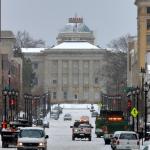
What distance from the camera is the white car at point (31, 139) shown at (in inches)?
2511

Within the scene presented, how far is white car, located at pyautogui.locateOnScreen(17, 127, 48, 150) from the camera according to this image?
6378 centimetres

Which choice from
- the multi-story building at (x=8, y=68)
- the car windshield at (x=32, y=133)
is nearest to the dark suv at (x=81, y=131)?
the car windshield at (x=32, y=133)

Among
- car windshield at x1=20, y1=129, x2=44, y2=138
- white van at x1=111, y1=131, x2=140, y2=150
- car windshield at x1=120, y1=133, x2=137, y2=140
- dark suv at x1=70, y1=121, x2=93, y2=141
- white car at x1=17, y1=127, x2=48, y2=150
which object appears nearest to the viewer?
white car at x1=17, y1=127, x2=48, y2=150

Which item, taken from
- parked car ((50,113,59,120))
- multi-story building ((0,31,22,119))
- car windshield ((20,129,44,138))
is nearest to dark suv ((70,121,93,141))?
car windshield ((20,129,44,138))

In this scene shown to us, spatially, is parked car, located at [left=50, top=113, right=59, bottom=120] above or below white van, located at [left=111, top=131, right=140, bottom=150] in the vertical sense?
below

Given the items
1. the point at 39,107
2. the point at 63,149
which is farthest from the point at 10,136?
the point at 39,107

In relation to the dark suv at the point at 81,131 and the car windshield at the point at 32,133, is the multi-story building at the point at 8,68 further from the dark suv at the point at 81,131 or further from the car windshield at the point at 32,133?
the car windshield at the point at 32,133

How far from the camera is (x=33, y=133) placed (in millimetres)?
65438

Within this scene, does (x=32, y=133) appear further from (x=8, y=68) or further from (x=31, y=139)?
(x=8, y=68)

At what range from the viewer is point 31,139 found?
2527 inches

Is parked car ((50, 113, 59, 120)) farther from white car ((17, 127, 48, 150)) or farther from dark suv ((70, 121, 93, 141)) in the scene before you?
white car ((17, 127, 48, 150))

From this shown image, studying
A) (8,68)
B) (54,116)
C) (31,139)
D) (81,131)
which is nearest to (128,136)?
(31,139)

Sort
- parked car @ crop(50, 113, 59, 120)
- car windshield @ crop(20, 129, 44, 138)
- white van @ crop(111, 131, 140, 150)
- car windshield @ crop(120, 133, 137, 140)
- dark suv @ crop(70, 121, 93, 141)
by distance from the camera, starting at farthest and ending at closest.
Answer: parked car @ crop(50, 113, 59, 120)
dark suv @ crop(70, 121, 93, 141)
car windshield @ crop(120, 133, 137, 140)
white van @ crop(111, 131, 140, 150)
car windshield @ crop(20, 129, 44, 138)

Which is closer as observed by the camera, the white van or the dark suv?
the white van
